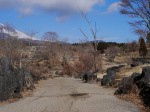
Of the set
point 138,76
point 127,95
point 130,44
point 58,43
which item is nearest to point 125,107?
point 127,95

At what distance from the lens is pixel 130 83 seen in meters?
17.9

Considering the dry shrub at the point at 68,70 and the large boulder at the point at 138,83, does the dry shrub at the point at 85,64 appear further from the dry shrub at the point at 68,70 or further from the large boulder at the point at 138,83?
the large boulder at the point at 138,83

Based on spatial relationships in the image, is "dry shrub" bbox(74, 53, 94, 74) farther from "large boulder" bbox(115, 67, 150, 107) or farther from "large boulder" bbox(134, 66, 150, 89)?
"large boulder" bbox(115, 67, 150, 107)

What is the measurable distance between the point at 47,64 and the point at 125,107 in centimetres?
7246

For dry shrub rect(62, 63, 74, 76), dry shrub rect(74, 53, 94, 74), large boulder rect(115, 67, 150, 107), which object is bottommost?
dry shrub rect(62, 63, 74, 76)

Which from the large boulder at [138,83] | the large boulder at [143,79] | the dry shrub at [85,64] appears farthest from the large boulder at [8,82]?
the dry shrub at [85,64]

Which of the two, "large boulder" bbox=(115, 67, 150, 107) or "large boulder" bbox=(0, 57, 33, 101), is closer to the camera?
"large boulder" bbox=(115, 67, 150, 107)

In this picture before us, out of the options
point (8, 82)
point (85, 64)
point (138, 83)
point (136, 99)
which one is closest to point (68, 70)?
point (85, 64)

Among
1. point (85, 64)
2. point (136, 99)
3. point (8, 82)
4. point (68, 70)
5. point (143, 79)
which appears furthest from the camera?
point (68, 70)

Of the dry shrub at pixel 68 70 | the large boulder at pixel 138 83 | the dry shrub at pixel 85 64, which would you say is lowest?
the dry shrub at pixel 68 70

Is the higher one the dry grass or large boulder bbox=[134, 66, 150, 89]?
large boulder bbox=[134, 66, 150, 89]

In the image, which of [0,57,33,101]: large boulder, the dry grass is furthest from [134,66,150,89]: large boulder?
[0,57,33,101]: large boulder

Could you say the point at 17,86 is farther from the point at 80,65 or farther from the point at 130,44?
the point at 130,44

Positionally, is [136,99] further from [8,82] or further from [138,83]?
[8,82]
